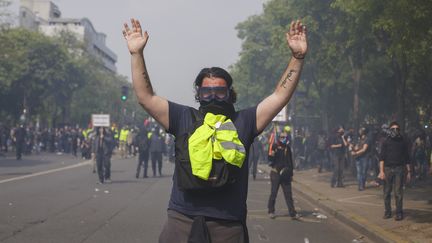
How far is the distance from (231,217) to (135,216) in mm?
9943

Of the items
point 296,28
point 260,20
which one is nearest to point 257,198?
point 296,28

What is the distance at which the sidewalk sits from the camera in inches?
465

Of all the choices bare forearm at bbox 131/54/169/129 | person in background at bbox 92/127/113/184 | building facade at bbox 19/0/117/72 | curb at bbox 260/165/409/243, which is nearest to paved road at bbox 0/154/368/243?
curb at bbox 260/165/409/243

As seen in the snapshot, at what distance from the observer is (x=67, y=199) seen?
1662cm

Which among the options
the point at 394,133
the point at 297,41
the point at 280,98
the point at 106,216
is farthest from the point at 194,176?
the point at 394,133

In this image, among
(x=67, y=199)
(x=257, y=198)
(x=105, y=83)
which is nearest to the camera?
(x=67, y=199)

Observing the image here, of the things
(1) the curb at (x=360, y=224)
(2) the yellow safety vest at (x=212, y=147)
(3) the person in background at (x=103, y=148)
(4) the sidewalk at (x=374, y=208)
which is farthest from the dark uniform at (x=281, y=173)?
(2) the yellow safety vest at (x=212, y=147)

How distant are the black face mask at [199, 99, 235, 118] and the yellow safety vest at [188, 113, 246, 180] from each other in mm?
133

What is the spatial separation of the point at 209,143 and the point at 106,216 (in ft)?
33.0

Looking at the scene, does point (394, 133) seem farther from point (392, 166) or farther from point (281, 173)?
point (281, 173)

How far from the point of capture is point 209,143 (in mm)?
3867

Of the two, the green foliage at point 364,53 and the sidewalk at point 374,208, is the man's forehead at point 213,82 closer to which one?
the sidewalk at point 374,208

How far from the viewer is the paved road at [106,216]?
11125 mm

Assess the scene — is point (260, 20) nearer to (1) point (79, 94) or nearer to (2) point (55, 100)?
(2) point (55, 100)
